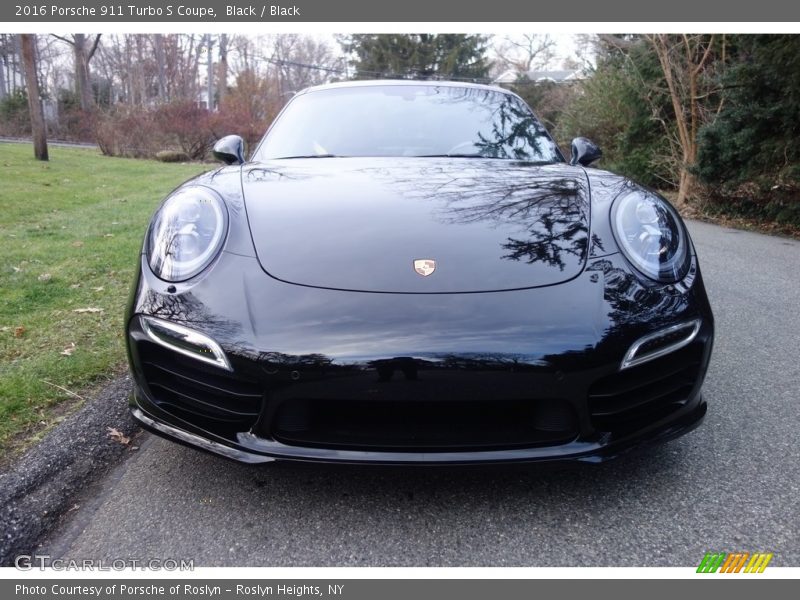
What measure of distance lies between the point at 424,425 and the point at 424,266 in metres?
0.45

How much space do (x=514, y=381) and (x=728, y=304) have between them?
303cm

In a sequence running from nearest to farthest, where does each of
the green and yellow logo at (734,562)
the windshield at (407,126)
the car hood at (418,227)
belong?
1. the green and yellow logo at (734,562)
2. the car hood at (418,227)
3. the windshield at (407,126)

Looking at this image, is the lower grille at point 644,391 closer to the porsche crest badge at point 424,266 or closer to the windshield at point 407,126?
the porsche crest badge at point 424,266

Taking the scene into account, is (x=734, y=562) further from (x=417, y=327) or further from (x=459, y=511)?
(x=417, y=327)

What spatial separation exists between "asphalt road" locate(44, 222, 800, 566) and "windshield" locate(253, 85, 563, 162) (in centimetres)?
146

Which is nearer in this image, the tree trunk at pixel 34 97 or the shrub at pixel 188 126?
the tree trunk at pixel 34 97

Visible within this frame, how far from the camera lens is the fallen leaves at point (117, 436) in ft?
6.89

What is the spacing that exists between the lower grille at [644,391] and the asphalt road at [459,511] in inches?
4.8

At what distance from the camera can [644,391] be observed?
1657 mm

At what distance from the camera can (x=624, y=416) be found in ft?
5.36

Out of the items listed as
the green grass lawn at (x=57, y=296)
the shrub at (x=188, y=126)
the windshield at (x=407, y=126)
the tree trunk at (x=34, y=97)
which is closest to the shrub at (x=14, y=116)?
the shrub at (x=188, y=126)

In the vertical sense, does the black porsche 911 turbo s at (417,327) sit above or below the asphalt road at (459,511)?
above

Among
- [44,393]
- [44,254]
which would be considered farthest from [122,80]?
[44,393]
